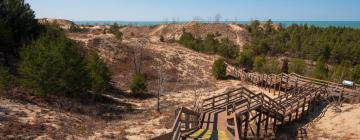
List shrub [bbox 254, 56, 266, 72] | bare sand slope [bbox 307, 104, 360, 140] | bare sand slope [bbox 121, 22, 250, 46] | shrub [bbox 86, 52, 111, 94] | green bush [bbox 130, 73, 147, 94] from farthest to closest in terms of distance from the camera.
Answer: bare sand slope [bbox 121, 22, 250, 46]
shrub [bbox 254, 56, 266, 72]
green bush [bbox 130, 73, 147, 94]
shrub [bbox 86, 52, 111, 94]
bare sand slope [bbox 307, 104, 360, 140]

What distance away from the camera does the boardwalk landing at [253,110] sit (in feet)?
48.1

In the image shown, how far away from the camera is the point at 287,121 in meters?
24.8

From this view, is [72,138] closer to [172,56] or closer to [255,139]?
[255,139]

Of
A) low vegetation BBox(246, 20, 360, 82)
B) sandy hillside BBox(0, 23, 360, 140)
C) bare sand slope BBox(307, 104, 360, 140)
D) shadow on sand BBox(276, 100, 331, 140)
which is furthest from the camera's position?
low vegetation BBox(246, 20, 360, 82)

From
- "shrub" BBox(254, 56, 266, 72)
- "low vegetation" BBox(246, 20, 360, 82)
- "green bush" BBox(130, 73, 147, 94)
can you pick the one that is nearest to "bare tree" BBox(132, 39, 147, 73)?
"green bush" BBox(130, 73, 147, 94)

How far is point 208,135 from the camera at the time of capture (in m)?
14.1

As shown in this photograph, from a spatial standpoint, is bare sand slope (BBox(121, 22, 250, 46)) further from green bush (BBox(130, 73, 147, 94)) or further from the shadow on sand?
the shadow on sand

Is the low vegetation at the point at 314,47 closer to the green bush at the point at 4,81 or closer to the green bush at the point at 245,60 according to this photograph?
the green bush at the point at 245,60

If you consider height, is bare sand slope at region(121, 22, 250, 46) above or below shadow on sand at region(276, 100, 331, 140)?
above

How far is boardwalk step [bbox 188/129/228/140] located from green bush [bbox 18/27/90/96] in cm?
1346

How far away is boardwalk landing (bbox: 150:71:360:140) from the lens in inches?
577

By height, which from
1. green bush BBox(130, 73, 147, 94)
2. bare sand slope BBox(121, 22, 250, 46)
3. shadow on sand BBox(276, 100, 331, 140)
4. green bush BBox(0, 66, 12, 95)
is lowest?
shadow on sand BBox(276, 100, 331, 140)

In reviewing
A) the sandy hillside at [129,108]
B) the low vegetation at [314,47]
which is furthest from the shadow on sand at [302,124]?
the low vegetation at [314,47]

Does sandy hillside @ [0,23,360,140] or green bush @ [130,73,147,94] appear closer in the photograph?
sandy hillside @ [0,23,360,140]
